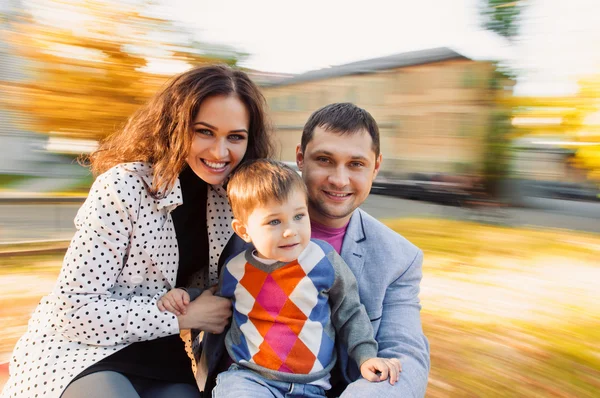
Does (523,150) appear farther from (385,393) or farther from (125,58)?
(385,393)

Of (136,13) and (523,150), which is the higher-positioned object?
(136,13)

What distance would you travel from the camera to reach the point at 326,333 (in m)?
1.74

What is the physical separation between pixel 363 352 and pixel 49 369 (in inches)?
42.6

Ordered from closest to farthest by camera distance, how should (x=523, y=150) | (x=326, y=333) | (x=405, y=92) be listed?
1. (x=326, y=333)
2. (x=523, y=150)
3. (x=405, y=92)

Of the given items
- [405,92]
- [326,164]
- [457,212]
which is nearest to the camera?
[326,164]

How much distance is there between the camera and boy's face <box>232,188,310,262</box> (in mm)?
1626

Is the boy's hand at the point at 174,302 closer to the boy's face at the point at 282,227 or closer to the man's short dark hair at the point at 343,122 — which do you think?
the boy's face at the point at 282,227

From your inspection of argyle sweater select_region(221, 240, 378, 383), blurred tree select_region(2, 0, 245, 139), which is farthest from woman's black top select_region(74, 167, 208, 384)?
blurred tree select_region(2, 0, 245, 139)

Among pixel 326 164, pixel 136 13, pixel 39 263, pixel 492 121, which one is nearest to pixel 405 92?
pixel 492 121

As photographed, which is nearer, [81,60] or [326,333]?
[326,333]

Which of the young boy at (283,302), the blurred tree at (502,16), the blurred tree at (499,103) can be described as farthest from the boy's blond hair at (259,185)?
the blurred tree at (502,16)

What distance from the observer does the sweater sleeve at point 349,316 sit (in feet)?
5.65

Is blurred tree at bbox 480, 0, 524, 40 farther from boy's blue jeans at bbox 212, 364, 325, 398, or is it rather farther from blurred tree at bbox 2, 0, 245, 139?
boy's blue jeans at bbox 212, 364, 325, 398

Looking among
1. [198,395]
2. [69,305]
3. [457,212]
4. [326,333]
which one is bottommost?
[457,212]
